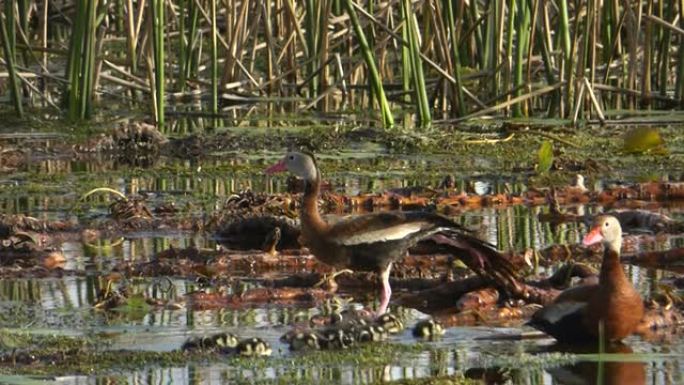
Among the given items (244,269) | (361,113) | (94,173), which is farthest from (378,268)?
(361,113)

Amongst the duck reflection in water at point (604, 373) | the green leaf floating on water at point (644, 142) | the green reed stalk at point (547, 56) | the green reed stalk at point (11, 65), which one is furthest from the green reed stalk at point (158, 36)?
the duck reflection in water at point (604, 373)

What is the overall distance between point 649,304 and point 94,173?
19.4ft

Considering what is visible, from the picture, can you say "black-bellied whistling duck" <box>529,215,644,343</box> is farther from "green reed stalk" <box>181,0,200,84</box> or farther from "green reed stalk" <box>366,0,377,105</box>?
"green reed stalk" <box>181,0,200,84</box>

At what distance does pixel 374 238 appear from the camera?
7504 mm

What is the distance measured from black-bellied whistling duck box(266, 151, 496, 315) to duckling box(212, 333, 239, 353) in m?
1.13

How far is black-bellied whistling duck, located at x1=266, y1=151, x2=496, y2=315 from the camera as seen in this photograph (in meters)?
7.50

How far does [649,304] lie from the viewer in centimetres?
707

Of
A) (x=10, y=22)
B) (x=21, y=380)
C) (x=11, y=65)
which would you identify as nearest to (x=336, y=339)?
(x=21, y=380)

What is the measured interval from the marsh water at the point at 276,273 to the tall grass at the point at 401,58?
60 centimetres

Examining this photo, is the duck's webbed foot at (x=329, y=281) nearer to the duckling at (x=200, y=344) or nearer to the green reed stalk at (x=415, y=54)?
the duckling at (x=200, y=344)

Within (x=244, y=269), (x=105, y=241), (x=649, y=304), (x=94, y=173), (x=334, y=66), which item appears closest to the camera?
(x=649, y=304)

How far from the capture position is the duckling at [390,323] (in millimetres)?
6762

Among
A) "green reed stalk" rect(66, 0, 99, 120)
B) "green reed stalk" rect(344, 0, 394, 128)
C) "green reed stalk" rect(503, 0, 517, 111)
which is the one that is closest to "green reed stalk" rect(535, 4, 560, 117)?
"green reed stalk" rect(503, 0, 517, 111)

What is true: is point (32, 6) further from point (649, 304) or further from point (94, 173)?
point (649, 304)
